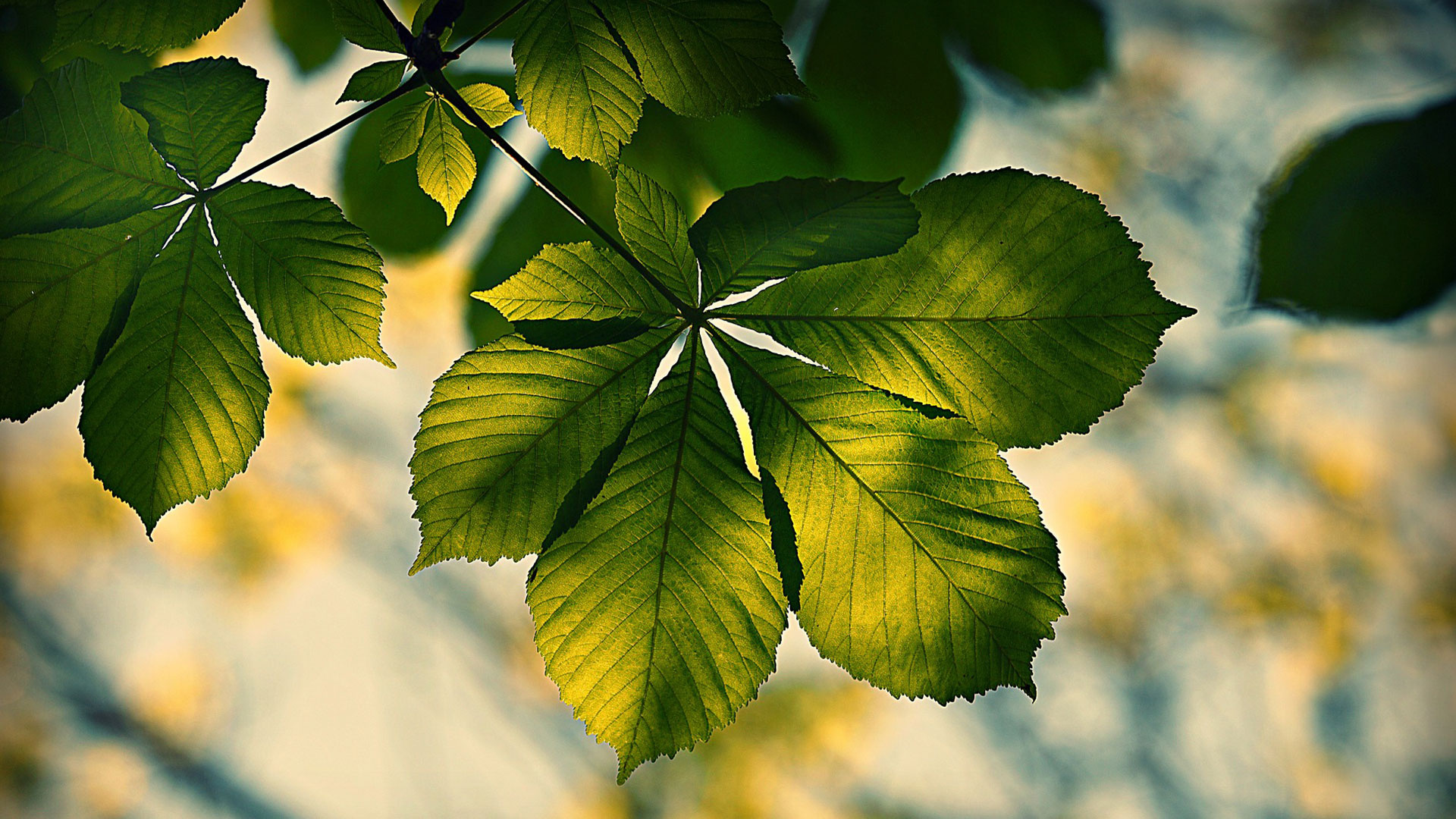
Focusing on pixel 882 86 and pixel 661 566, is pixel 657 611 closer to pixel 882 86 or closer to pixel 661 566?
pixel 661 566

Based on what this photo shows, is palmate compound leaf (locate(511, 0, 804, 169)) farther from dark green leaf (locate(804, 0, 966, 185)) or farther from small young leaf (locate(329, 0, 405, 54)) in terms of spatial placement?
dark green leaf (locate(804, 0, 966, 185))

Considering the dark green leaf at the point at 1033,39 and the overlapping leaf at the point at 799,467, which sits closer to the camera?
the overlapping leaf at the point at 799,467

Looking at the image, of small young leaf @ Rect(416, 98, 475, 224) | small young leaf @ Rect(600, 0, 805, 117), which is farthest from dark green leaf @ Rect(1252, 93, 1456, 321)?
small young leaf @ Rect(416, 98, 475, 224)

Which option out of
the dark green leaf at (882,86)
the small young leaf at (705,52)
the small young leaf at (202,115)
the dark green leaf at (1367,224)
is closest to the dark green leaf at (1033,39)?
the dark green leaf at (882,86)

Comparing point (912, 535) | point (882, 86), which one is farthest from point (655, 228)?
point (882, 86)

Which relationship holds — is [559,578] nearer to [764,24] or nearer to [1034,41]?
[764,24]

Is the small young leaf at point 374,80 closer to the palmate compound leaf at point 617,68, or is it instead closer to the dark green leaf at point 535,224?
the palmate compound leaf at point 617,68
